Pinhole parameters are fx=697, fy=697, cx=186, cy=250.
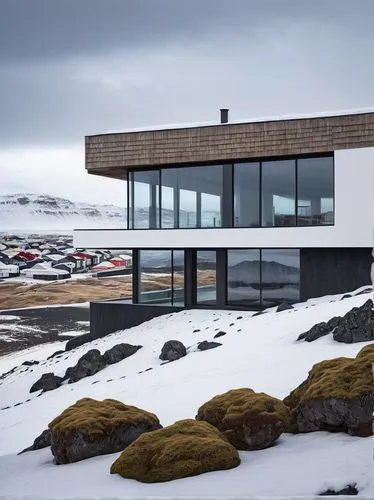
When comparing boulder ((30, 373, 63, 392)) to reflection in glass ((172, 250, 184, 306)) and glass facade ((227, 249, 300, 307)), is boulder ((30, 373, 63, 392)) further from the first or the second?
glass facade ((227, 249, 300, 307))

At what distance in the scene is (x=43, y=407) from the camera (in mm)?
15695

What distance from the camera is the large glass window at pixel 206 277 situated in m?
25.8

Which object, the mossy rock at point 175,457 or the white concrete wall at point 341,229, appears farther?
the white concrete wall at point 341,229

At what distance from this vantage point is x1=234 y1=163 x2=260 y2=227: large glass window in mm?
24578

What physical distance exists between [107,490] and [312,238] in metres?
16.3

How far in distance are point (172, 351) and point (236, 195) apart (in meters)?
9.05

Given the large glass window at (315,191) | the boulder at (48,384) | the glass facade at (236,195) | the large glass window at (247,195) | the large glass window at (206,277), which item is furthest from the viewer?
the large glass window at (206,277)

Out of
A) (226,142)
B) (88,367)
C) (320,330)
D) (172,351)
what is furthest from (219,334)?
(226,142)

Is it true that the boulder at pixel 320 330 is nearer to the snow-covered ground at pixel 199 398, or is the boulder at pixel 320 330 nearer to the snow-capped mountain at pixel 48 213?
the snow-covered ground at pixel 199 398

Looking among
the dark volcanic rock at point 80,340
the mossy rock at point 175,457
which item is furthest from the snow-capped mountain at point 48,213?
the mossy rock at point 175,457

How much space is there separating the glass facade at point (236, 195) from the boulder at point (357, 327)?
30.2 feet

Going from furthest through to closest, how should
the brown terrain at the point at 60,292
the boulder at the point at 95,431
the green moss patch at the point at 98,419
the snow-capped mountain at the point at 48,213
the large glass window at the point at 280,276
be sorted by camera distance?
1. the snow-capped mountain at the point at 48,213
2. the brown terrain at the point at 60,292
3. the large glass window at the point at 280,276
4. the green moss patch at the point at 98,419
5. the boulder at the point at 95,431

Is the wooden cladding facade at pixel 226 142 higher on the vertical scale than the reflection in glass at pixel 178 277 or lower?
higher

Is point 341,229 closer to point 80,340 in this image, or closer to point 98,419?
point 80,340
